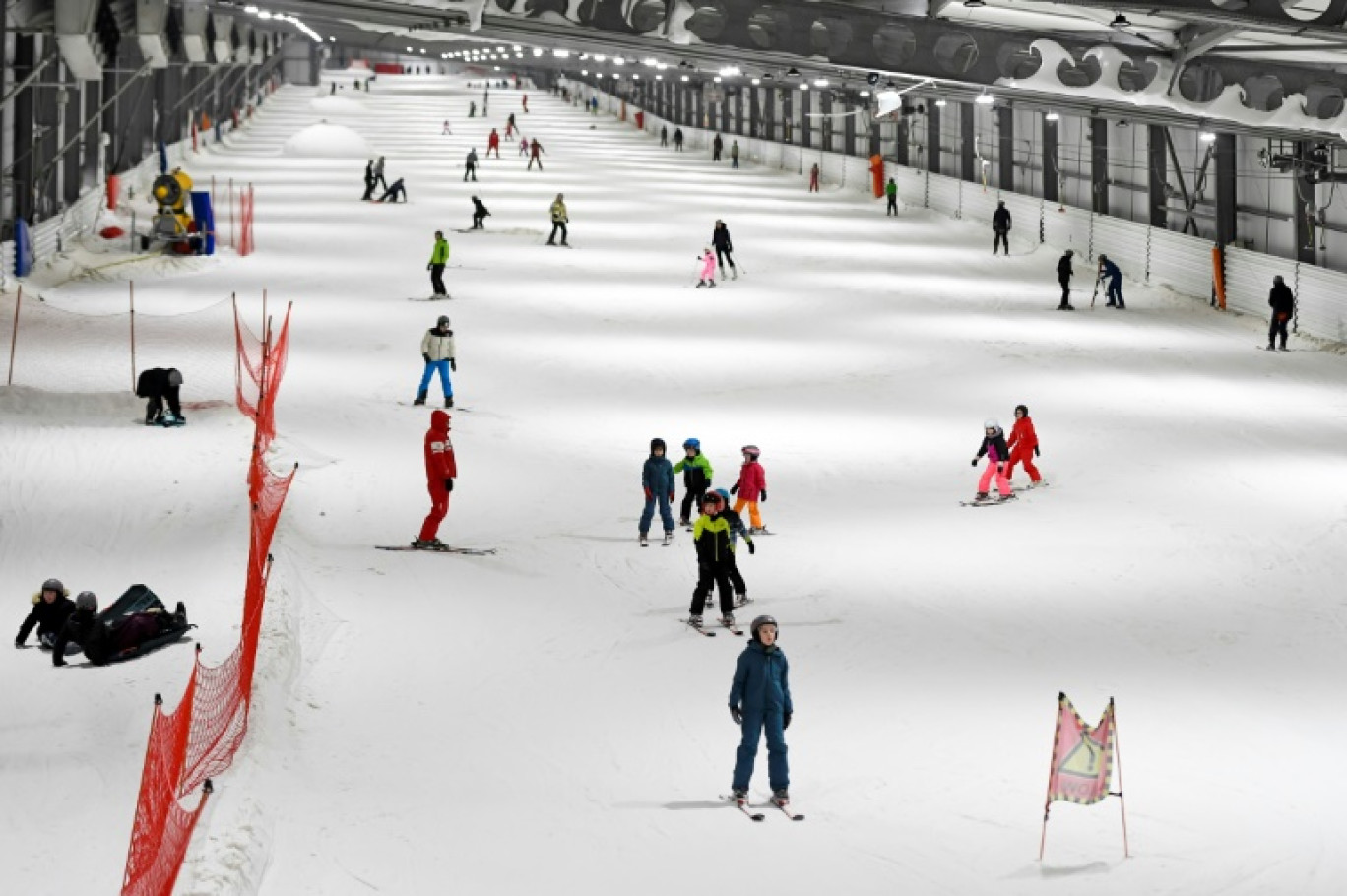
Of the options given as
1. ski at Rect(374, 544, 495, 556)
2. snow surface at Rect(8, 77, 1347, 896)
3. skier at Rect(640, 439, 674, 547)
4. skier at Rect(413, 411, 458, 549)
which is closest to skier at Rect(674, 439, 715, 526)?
skier at Rect(640, 439, 674, 547)

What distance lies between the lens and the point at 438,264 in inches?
1282

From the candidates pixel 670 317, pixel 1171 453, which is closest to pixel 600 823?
pixel 1171 453

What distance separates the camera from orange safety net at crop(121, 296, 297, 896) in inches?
338

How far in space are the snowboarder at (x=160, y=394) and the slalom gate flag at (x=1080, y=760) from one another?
13797mm

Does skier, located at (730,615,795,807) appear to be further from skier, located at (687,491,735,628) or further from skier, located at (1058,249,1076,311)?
skier, located at (1058,249,1076,311)

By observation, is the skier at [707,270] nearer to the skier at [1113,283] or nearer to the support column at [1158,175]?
the skier at [1113,283]

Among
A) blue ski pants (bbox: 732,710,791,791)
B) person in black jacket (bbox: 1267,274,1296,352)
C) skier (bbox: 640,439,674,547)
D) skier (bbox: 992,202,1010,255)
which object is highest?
skier (bbox: 992,202,1010,255)

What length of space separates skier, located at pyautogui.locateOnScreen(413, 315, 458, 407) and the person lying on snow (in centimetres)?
961

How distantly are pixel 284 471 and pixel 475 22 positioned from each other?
219 inches

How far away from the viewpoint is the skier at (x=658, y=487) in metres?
16.7

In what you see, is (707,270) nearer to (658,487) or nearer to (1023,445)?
(1023,445)

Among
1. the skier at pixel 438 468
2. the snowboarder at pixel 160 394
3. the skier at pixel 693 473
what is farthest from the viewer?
the snowboarder at pixel 160 394

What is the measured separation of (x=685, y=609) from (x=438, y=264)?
61.3 feet

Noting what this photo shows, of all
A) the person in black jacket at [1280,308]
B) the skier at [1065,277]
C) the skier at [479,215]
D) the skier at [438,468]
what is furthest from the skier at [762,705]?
the skier at [479,215]
